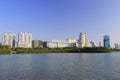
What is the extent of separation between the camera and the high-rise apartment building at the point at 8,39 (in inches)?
6885

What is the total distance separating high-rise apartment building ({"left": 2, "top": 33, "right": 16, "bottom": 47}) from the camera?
17488 cm

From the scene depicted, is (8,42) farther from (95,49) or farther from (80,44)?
(95,49)

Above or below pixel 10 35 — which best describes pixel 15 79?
below

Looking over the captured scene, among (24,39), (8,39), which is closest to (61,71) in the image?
(8,39)

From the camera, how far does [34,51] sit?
422 feet

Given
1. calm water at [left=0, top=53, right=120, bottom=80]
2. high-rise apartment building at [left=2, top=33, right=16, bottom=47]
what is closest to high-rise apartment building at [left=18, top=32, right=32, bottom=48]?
high-rise apartment building at [left=2, top=33, right=16, bottom=47]

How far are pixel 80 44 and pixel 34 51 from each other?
76.8m

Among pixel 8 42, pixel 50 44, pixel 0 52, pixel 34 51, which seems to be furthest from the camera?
pixel 50 44

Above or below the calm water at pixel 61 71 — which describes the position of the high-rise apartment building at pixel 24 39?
above

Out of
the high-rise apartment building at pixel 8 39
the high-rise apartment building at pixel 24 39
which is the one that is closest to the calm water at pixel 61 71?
the high-rise apartment building at pixel 24 39

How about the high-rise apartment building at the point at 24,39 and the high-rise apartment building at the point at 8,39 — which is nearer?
the high-rise apartment building at the point at 8,39

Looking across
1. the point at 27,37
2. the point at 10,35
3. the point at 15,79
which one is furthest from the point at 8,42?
the point at 15,79

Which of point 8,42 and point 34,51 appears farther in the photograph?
point 8,42

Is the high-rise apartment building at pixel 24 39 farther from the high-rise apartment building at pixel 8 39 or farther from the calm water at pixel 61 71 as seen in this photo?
the calm water at pixel 61 71
